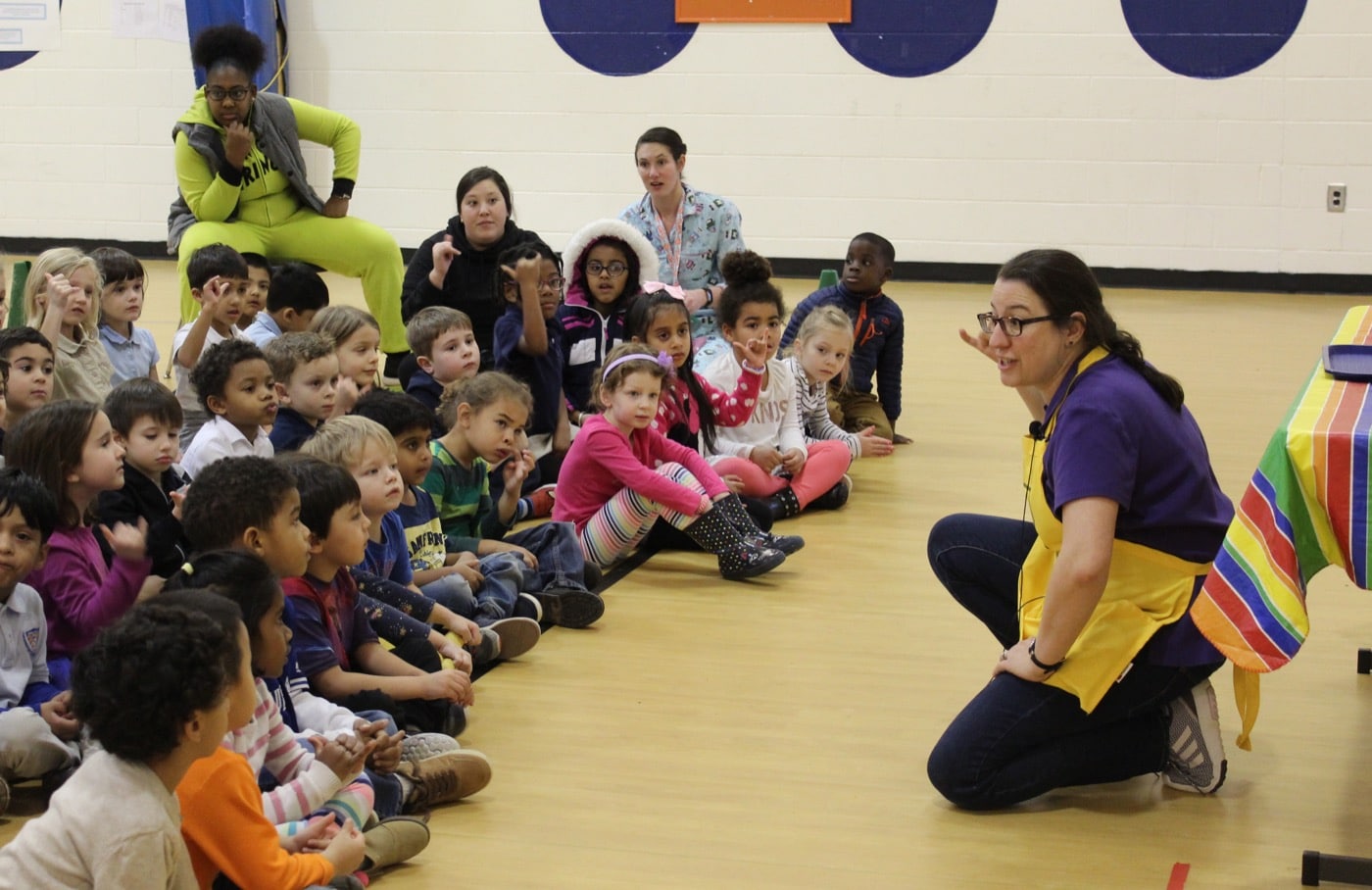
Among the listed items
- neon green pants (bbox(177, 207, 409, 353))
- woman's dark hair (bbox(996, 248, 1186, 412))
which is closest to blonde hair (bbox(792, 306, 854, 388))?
neon green pants (bbox(177, 207, 409, 353))

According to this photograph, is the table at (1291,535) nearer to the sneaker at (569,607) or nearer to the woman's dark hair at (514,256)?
the sneaker at (569,607)

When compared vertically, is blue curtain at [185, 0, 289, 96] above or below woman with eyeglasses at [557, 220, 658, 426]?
above

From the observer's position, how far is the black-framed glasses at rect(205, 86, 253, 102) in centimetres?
580

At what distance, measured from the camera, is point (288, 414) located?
3.97m

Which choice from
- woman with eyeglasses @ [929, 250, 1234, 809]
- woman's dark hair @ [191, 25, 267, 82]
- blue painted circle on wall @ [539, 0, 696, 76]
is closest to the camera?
woman with eyeglasses @ [929, 250, 1234, 809]

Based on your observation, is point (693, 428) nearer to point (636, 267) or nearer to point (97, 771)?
point (636, 267)

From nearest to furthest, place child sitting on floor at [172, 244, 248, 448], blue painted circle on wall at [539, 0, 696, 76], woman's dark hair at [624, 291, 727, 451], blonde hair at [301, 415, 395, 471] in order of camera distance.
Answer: blonde hair at [301, 415, 395, 471]
child sitting on floor at [172, 244, 248, 448]
woman's dark hair at [624, 291, 727, 451]
blue painted circle on wall at [539, 0, 696, 76]

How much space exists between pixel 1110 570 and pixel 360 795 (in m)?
1.35

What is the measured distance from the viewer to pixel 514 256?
17.0ft

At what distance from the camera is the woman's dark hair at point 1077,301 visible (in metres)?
2.72

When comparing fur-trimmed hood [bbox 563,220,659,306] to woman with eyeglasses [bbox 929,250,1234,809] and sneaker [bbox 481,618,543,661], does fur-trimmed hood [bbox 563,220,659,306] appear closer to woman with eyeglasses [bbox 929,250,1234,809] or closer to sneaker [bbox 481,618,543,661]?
sneaker [bbox 481,618,543,661]

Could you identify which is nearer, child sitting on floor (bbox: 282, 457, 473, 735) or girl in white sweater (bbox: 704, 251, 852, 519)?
child sitting on floor (bbox: 282, 457, 473, 735)

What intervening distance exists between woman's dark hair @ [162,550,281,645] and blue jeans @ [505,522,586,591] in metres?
1.59

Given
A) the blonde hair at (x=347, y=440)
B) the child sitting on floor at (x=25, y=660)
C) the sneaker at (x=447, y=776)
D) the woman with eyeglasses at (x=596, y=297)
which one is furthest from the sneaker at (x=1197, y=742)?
the woman with eyeglasses at (x=596, y=297)
